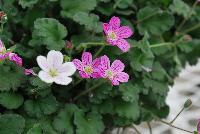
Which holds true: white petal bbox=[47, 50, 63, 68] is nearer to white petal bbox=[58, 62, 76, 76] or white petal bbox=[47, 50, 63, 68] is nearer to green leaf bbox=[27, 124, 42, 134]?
white petal bbox=[58, 62, 76, 76]

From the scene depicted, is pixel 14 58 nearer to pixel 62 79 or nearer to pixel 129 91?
pixel 62 79

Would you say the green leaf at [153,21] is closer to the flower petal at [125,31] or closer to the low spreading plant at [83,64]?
the low spreading plant at [83,64]

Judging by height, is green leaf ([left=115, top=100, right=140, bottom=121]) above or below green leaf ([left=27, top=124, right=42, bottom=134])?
below

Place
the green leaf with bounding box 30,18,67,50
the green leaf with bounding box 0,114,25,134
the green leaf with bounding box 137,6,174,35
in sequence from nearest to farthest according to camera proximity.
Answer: the green leaf with bounding box 0,114,25,134, the green leaf with bounding box 30,18,67,50, the green leaf with bounding box 137,6,174,35

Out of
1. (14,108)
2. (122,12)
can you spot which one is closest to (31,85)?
(14,108)

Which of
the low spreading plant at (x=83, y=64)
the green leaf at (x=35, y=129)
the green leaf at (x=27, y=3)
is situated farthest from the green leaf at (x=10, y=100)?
the green leaf at (x=27, y=3)

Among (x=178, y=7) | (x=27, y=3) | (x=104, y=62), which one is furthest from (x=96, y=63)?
(x=178, y=7)

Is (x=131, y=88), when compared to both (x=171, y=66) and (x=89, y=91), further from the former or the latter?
(x=171, y=66)

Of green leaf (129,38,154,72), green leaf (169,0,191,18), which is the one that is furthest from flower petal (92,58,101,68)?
green leaf (169,0,191,18)
